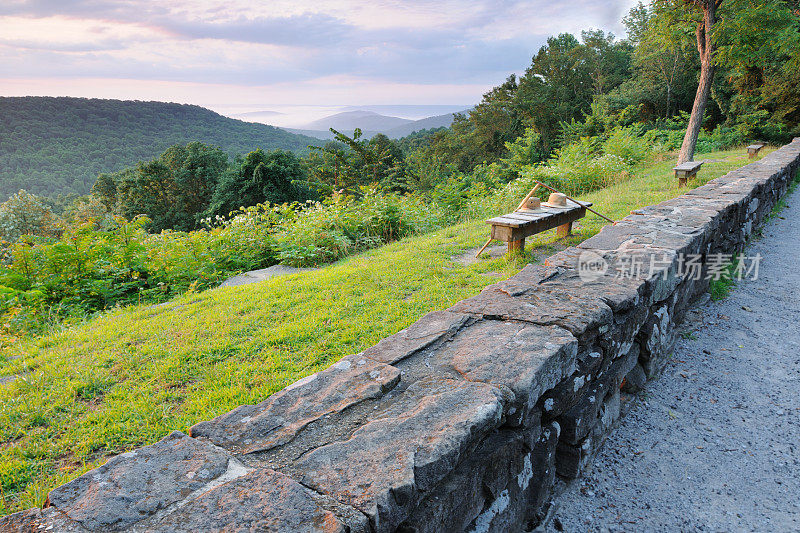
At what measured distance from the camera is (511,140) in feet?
119

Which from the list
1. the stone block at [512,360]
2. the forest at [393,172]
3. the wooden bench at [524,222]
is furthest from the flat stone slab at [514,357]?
the forest at [393,172]

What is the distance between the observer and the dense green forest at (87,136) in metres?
50.2

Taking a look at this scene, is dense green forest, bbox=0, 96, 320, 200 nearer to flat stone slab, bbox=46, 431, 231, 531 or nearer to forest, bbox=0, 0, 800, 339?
forest, bbox=0, 0, 800, 339

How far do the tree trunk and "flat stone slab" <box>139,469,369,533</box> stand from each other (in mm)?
11254

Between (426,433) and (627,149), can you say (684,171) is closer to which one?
(627,149)

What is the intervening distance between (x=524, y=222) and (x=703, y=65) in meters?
7.81

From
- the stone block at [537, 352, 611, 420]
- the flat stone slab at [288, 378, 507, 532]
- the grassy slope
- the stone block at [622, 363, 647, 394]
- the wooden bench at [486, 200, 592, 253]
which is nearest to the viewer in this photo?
the flat stone slab at [288, 378, 507, 532]

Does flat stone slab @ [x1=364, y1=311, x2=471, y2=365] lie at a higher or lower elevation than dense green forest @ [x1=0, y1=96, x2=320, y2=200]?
lower

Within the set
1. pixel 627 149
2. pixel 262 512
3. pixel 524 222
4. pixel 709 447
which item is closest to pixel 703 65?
pixel 627 149

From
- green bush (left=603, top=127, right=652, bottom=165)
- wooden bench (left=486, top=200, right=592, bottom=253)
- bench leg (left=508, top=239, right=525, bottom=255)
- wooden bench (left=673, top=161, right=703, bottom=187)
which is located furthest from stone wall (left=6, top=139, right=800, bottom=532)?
green bush (left=603, top=127, right=652, bottom=165)

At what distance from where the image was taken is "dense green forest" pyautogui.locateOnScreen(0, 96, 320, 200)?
5019 centimetres

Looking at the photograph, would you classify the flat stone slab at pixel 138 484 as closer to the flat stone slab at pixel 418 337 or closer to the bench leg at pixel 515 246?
the flat stone slab at pixel 418 337

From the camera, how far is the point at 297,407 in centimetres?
161

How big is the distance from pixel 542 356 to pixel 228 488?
126 centimetres
